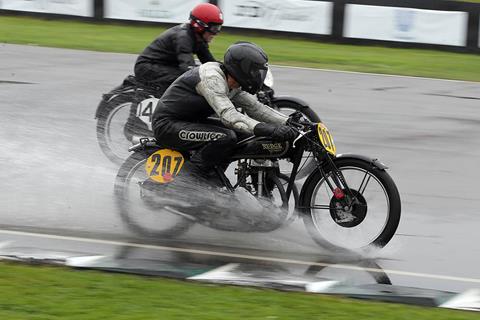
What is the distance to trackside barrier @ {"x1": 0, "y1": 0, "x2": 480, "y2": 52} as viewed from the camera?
2308 cm

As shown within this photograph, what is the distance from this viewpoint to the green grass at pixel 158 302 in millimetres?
6020

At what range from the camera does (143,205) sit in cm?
850

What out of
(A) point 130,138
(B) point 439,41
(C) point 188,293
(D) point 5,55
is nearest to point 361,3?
(B) point 439,41

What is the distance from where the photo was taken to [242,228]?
8.18 m

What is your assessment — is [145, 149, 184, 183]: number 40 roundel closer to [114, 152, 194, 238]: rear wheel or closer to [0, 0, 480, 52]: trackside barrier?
[114, 152, 194, 238]: rear wheel

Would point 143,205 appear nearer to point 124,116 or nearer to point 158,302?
point 158,302

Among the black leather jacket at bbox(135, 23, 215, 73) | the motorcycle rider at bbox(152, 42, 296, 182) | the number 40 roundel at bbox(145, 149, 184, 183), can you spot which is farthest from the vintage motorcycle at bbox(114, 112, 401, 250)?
the black leather jacket at bbox(135, 23, 215, 73)

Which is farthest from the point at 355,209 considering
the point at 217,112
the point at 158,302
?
the point at 158,302

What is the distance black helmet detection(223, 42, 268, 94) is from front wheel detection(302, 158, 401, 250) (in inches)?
37.8

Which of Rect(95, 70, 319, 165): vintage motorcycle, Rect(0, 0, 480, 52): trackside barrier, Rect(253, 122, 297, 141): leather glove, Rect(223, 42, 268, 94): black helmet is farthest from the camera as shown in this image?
Rect(0, 0, 480, 52): trackside barrier

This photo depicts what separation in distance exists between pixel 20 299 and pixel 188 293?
43.0 inches

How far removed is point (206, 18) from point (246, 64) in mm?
2726

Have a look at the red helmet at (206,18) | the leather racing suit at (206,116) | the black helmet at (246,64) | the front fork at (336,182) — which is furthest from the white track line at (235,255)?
the red helmet at (206,18)

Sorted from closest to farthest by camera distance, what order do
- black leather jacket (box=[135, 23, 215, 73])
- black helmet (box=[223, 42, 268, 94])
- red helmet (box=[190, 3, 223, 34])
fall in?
black helmet (box=[223, 42, 268, 94])
red helmet (box=[190, 3, 223, 34])
black leather jacket (box=[135, 23, 215, 73])
